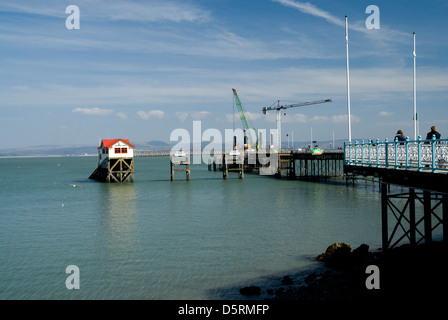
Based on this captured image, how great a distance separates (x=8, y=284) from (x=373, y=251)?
1597 cm

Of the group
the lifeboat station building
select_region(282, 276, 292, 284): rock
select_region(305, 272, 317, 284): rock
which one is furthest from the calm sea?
the lifeboat station building

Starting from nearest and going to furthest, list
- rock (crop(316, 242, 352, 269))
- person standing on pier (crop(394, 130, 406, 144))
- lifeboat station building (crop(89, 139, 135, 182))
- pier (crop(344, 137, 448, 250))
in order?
1. pier (crop(344, 137, 448, 250))
2. rock (crop(316, 242, 352, 269))
3. person standing on pier (crop(394, 130, 406, 144))
4. lifeboat station building (crop(89, 139, 135, 182))

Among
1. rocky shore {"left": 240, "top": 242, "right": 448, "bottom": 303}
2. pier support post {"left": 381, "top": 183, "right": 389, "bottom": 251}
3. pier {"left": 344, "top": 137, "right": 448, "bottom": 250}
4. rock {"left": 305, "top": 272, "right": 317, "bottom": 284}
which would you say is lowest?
rock {"left": 305, "top": 272, "right": 317, "bottom": 284}

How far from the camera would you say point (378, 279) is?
49.1ft

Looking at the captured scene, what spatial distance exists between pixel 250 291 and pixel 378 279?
4.45 meters

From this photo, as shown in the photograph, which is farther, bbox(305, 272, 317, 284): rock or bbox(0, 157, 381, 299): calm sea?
bbox(0, 157, 381, 299): calm sea

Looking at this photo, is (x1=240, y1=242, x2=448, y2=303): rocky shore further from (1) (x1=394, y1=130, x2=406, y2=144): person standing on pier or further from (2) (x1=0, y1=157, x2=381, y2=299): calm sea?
(1) (x1=394, y1=130, x2=406, y2=144): person standing on pier

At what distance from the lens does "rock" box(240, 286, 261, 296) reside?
15.3 metres

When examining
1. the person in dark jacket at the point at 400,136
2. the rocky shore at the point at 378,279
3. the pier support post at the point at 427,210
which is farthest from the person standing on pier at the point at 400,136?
the rocky shore at the point at 378,279

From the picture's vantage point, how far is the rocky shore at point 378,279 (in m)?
13.8

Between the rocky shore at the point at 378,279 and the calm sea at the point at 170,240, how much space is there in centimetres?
127

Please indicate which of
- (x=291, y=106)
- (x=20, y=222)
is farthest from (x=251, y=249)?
(x=291, y=106)

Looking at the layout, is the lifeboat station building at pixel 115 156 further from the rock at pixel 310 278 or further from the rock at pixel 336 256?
the rock at pixel 310 278
